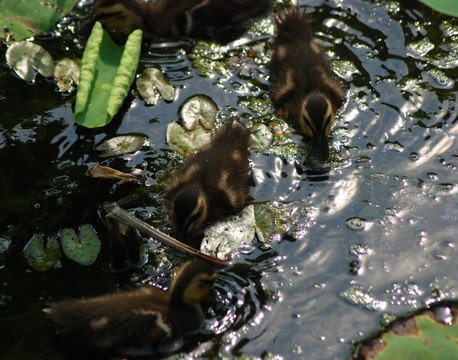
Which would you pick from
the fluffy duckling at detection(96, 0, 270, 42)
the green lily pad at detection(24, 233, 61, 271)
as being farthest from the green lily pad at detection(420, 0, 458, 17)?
the green lily pad at detection(24, 233, 61, 271)

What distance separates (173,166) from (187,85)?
85 centimetres

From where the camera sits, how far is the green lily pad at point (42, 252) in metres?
3.56

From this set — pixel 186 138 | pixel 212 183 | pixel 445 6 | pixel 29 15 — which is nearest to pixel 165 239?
pixel 212 183

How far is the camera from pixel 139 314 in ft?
10.3

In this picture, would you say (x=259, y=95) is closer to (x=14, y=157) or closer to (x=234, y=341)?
(x=14, y=157)

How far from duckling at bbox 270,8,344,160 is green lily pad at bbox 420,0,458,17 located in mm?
935

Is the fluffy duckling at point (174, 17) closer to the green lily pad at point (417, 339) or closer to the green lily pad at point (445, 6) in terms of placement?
the green lily pad at point (445, 6)

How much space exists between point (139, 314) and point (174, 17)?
284 centimetres

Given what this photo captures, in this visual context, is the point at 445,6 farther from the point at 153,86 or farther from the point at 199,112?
the point at 153,86

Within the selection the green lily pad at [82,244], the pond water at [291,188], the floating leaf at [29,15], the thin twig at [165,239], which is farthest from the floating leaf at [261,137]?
the floating leaf at [29,15]

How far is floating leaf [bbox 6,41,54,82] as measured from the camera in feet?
16.0

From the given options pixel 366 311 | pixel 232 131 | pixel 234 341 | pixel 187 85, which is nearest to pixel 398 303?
pixel 366 311

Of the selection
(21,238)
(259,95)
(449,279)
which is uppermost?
(259,95)

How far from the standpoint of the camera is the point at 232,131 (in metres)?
4.20
